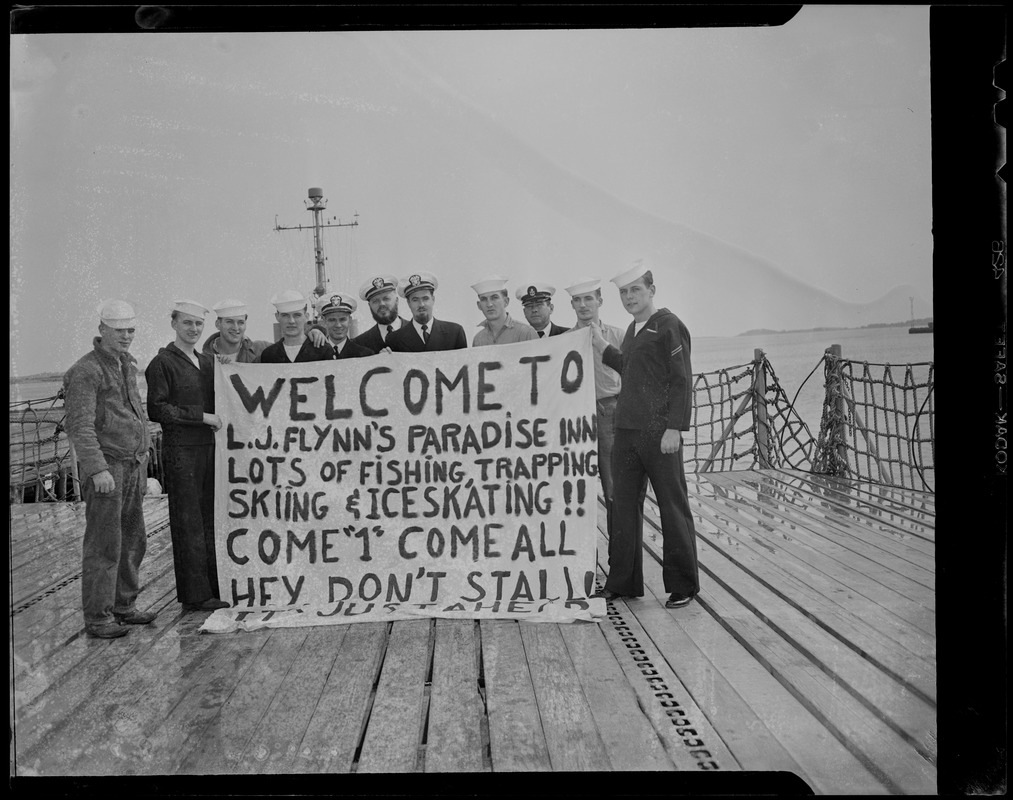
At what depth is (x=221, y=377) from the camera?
3.55 meters

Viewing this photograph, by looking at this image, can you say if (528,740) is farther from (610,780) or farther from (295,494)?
(295,494)

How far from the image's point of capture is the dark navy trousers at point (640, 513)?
3.54 meters

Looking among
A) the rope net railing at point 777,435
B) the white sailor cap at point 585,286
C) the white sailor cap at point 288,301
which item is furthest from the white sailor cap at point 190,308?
the white sailor cap at point 585,286

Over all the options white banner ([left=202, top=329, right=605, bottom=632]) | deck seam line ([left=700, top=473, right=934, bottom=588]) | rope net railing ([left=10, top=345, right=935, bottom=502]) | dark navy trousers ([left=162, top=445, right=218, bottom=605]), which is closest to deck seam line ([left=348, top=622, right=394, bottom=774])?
white banner ([left=202, top=329, right=605, bottom=632])

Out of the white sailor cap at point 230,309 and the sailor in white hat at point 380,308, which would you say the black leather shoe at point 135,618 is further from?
the sailor in white hat at point 380,308

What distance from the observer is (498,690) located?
9.93ft

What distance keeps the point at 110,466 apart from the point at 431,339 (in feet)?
5.11

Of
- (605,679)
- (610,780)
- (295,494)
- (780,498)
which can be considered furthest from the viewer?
(780,498)

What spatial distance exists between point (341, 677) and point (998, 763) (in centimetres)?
252

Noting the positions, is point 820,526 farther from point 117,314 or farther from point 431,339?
point 117,314

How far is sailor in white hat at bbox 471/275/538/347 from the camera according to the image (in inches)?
131

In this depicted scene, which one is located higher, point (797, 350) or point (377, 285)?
point (377, 285)

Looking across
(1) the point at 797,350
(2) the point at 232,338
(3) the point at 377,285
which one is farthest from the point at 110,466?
(1) the point at 797,350

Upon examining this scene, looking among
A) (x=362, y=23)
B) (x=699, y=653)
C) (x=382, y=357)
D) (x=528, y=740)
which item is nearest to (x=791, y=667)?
(x=699, y=653)
